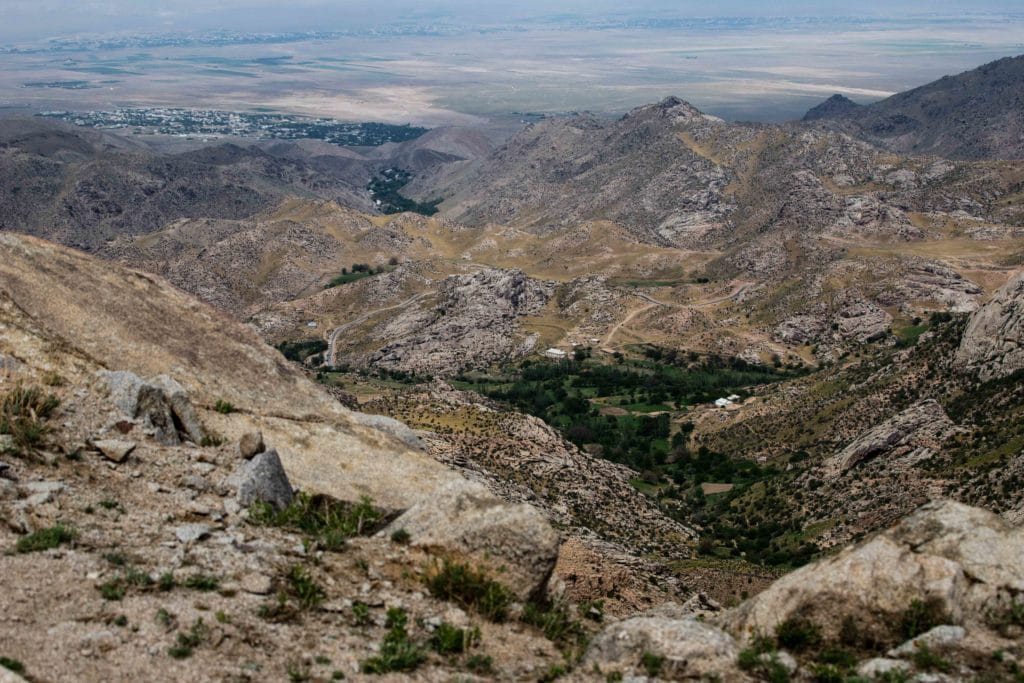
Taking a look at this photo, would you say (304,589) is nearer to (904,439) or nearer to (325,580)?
(325,580)

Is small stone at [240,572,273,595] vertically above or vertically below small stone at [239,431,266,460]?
below

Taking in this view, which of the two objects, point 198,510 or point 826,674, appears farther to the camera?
point 198,510

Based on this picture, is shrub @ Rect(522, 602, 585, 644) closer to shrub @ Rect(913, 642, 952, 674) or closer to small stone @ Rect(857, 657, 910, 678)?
small stone @ Rect(857, 657, 910, 678)

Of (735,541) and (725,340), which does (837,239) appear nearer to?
(725,340)

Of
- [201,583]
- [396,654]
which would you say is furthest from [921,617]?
[201,583]

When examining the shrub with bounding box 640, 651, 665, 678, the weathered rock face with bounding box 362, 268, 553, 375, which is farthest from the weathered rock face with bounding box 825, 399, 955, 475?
the weathered rock face with bounding box 362, 268, 553, 375

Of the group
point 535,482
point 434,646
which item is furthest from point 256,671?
point 535,482
